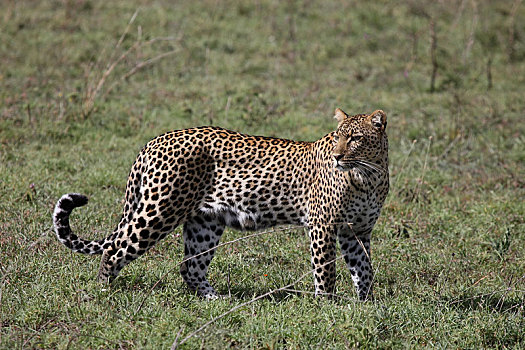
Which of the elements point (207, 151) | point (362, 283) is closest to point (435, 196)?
point (362, 283)

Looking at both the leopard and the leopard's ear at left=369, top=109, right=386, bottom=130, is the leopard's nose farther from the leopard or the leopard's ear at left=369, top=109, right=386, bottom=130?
the leopard's ear at left=369, top=109, right=386, bottom=130

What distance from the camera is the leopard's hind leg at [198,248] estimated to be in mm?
6707

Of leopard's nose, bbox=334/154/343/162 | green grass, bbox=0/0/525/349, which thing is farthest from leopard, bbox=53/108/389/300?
green grass, bbox=0/0/525/349

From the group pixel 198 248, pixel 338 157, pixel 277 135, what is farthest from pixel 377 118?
pixel 277 135

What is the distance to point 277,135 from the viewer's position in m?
11.3

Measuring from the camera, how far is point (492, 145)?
11.4 metres

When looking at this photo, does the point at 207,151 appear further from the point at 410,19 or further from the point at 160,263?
the point at 410,19

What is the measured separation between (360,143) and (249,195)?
1.14 metres

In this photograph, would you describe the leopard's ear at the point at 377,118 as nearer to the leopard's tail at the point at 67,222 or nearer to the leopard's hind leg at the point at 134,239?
the leopard's hind leg at the point at 134,239

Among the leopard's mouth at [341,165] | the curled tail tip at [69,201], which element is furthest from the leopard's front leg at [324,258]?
the curled tail tip at [69,201]

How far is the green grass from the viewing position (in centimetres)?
566

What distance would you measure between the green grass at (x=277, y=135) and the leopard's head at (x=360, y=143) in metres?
1.20

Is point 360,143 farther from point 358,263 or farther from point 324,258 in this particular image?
point 358,263

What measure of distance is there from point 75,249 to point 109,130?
16.5 feet
